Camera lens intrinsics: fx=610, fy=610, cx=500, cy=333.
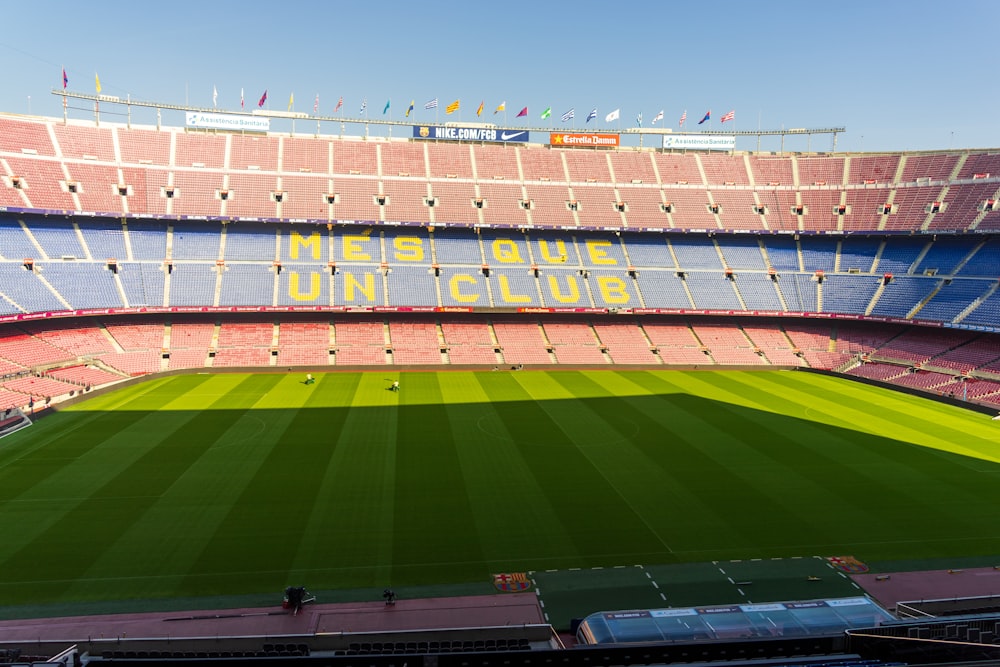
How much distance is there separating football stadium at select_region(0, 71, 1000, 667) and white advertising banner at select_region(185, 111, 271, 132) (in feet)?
0.88

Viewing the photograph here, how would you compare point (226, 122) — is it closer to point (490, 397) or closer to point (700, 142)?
point (490, 397)

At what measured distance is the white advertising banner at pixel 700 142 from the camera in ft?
238

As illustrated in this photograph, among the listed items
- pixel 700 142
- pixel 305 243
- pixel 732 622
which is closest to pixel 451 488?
pixel 732 622

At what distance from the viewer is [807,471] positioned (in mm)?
28406

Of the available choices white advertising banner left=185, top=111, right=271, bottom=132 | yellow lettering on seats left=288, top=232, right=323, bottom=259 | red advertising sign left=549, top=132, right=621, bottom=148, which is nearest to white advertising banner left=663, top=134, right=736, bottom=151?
red advertising sign left=549, top=132, right=621, bottom=148

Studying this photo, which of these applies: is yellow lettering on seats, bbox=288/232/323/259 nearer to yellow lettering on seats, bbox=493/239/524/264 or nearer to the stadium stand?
the stadium stand

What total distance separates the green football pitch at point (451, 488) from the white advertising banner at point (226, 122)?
115 feet

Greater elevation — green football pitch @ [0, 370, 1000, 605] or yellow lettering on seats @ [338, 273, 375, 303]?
yellow lettering on seats @ [338, 273, 375, 303]

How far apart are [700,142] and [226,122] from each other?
5354 centimetres

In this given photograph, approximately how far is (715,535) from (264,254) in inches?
1939

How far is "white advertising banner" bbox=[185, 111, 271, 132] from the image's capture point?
6406cm

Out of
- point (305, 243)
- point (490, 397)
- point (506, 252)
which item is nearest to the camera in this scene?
point (490, 397)

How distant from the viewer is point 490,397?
42.5 metres

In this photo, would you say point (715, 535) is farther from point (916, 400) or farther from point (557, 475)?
point (916, 400)
